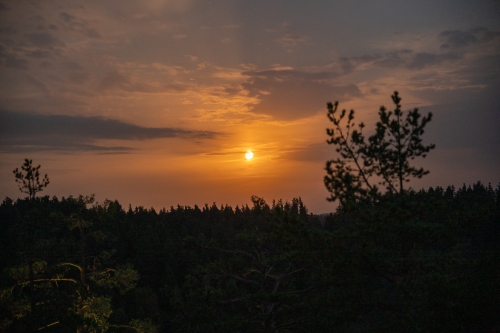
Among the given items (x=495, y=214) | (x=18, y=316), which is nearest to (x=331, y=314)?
(x=495, y=214)

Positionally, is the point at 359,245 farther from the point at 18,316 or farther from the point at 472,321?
the point at 18,316

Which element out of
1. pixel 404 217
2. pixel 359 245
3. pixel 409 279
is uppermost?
pixel 404 217

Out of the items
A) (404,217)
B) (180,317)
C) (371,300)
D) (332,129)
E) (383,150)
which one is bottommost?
(180,317)

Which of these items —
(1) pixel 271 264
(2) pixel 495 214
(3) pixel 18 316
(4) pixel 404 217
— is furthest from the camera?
(1) pixel 271 264

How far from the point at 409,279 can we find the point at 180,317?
11877 millimetres

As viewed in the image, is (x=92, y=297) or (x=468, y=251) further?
(x=92, y=297)

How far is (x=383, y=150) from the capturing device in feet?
43.4

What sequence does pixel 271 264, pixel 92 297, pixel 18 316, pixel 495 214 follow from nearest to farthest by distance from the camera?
pixel 495 214 < pixel 18 316 < pixel 92 297 < pixel 271 264

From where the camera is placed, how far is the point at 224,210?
125062mm

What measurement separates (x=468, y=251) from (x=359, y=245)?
456cm

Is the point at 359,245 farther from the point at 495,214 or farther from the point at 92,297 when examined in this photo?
the point at 92,297

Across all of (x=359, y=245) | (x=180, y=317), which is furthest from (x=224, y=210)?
(x=359, y=245)

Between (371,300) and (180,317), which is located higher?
(371,300)

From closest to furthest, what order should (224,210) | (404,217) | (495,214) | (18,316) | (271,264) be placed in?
(404,217)
(495,214)
(18,316)
(271,264)
(224,210)
